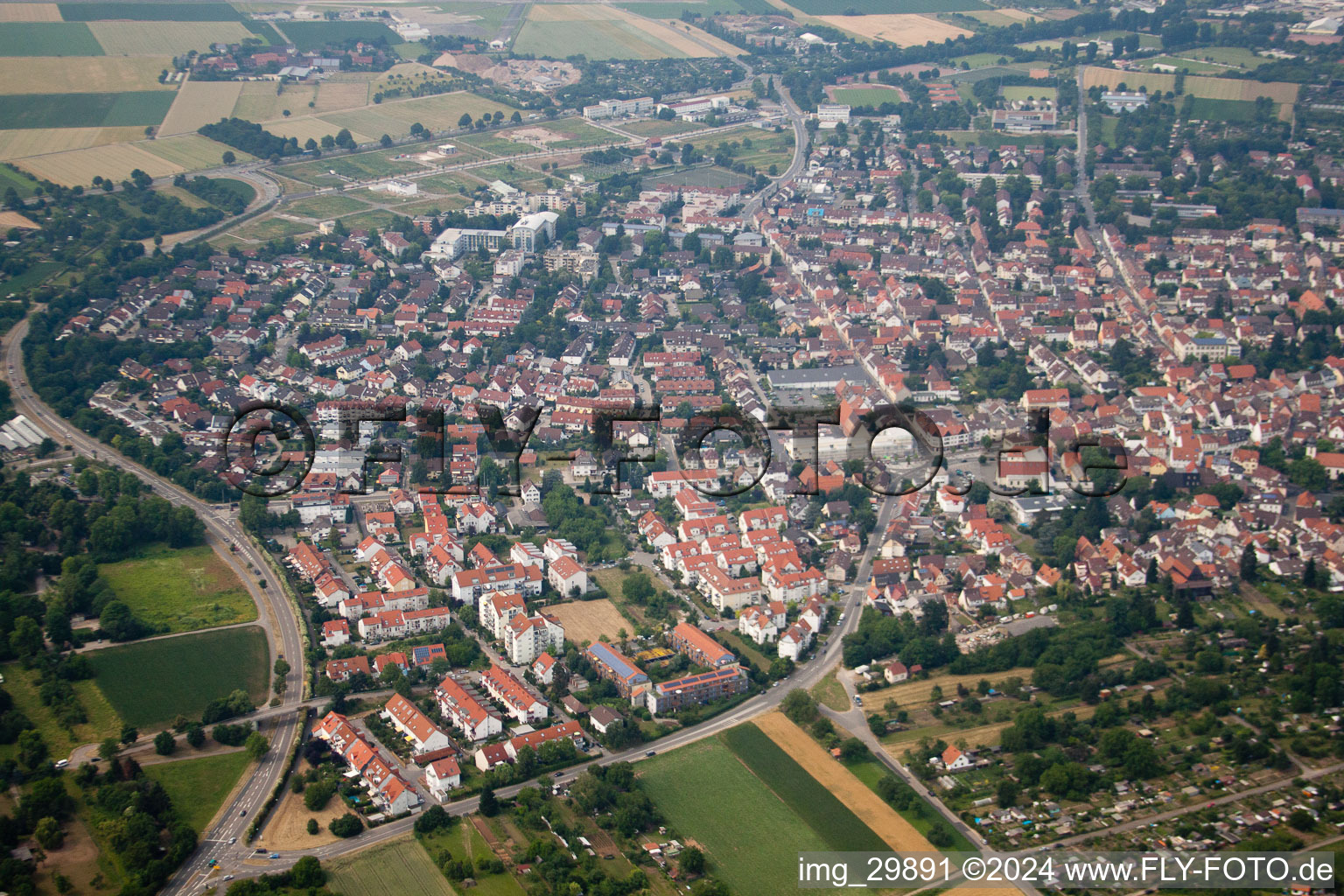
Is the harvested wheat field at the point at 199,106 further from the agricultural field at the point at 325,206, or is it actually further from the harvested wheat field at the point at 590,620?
the harvested wheat field at the point at 590,620

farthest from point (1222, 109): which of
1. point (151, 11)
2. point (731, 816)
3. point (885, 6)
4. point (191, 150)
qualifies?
point (151, 11)

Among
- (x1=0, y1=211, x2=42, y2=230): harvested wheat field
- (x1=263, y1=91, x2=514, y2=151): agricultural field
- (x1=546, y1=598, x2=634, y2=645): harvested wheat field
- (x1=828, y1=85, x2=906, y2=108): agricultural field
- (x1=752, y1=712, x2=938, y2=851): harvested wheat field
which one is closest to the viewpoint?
(x1=752, y1=712, x2=938, y2=851): harvested wheat field

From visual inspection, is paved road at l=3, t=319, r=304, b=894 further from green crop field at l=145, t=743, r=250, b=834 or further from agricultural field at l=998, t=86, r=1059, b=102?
agricultural field at l=998, t=86, r=1059, b=102

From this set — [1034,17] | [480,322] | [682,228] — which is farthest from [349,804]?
[1034,17]

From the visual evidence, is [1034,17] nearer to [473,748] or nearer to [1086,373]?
[1086,373]

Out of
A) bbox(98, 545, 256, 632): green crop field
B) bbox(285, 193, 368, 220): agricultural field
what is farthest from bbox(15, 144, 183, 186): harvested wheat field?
bbox(98, 545, 256, 632): green crop field

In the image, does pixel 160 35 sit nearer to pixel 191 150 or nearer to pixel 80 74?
pixel 80 74
